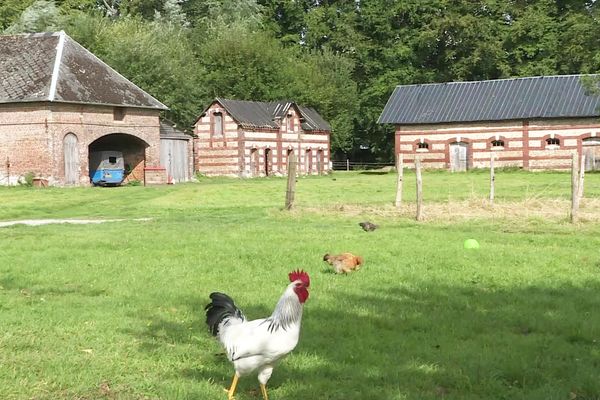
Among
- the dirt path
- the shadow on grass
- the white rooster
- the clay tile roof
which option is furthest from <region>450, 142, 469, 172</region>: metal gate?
the white rooster

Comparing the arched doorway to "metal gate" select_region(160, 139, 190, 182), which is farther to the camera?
"metal gate" select_region(160, 139, 190, 182)

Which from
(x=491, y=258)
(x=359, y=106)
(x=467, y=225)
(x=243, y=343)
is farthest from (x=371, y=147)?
(x=243, y=343)

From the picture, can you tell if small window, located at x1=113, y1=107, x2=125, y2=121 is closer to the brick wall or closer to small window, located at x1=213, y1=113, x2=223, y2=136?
the brick wall

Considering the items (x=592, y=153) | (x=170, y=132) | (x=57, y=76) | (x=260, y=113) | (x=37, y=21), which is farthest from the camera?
(x=37, y=21)

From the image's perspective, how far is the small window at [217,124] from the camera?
52688 millimetres

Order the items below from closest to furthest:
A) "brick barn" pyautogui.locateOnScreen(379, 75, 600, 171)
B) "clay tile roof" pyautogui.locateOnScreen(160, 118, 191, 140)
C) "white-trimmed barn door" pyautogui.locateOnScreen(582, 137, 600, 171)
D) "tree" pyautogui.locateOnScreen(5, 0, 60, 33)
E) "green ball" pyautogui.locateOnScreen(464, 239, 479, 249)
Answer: "green ball" pyautogui.locateOnScreen(464, 239, 479, 249), "clay tile roof" pyautogui.locateOnScreen(160, 118, 191, 140), "white-trimmed barn door" pyautogui.locateOnScreen(582, 137, 600, 171), "brick barn" pyautogui.locateOnScreen(379, 75, 600, 171), "tree" pyautogui.locateOnScreen(5, 0, 60, 33)

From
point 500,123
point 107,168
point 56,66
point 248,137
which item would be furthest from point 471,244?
point 248,137

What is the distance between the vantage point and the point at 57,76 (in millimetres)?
40094

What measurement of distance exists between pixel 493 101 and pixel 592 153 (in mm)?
7734

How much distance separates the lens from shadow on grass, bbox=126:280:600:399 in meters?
5.93

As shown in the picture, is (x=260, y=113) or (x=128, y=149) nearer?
(x=128, y=149)

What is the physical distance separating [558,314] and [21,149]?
36390 mm

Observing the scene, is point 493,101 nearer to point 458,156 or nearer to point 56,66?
point 458,156

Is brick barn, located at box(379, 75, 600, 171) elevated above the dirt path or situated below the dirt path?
above
